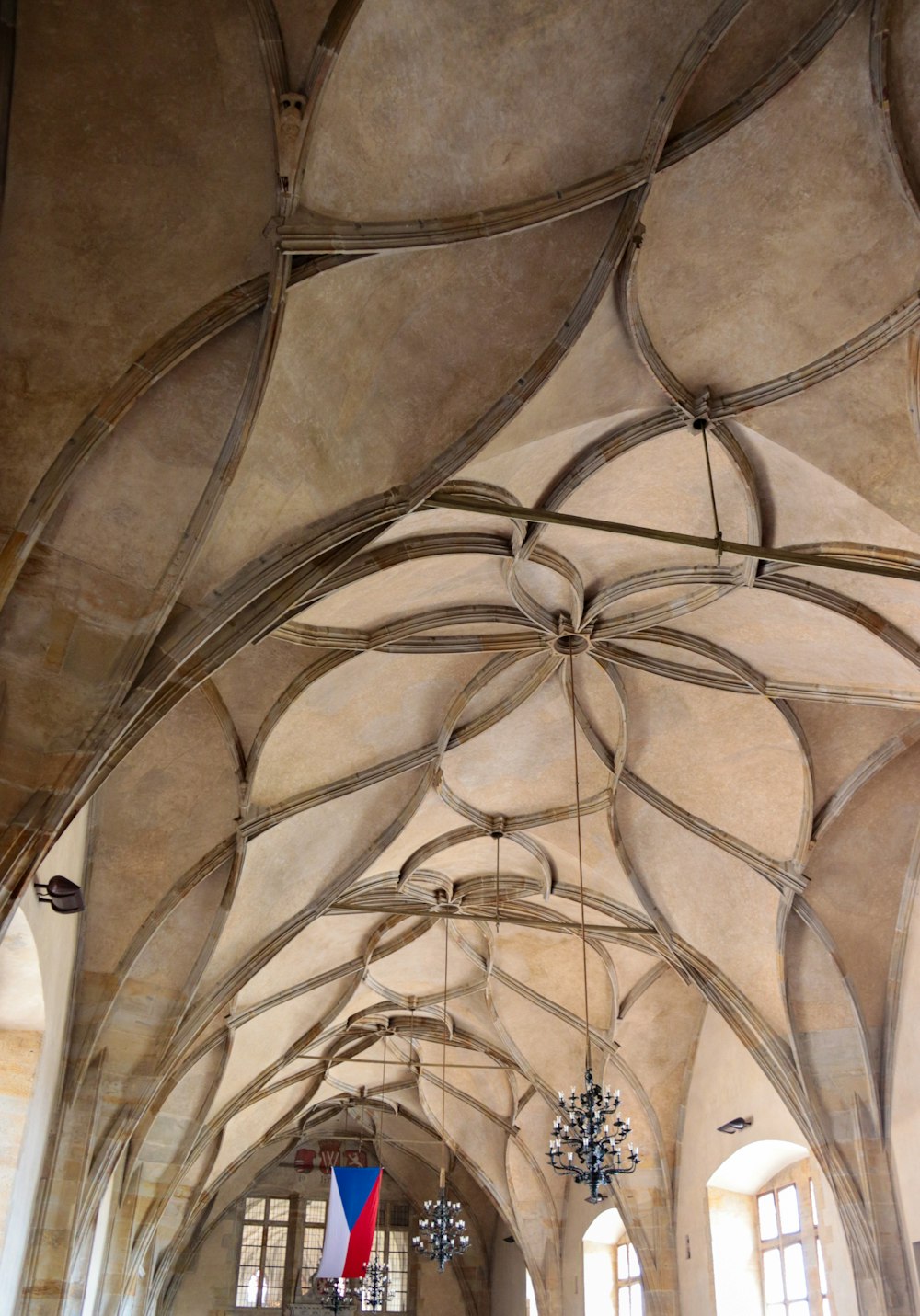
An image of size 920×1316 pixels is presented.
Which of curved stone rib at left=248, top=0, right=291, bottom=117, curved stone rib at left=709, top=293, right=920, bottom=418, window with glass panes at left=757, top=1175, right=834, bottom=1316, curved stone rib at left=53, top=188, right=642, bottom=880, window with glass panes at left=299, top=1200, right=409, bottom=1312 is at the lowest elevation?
window with glass panes at left=757, top=1175, right=834, bottom=1316

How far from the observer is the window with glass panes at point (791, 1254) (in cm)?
1353

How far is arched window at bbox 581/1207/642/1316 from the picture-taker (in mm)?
19397

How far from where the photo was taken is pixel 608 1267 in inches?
789

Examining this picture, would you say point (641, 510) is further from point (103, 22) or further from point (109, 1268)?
point (109, 1268)

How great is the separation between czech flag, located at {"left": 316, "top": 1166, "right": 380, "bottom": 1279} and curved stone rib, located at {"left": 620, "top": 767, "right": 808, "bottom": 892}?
7959 millimetres

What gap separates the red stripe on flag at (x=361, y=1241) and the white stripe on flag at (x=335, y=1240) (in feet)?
0.23

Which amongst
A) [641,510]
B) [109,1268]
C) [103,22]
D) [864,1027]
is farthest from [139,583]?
[109,1268]

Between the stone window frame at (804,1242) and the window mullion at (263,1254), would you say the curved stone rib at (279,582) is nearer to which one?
the stone window frame at (804,1242)

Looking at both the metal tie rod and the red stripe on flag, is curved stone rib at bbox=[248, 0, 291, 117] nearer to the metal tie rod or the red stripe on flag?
the metal tie rod

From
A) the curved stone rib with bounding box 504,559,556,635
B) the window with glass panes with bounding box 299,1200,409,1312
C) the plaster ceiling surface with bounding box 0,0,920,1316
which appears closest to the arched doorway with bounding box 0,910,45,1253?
the plaster ceiling surface with bounding box 0,0,920,1316

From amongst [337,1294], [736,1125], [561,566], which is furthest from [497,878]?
[337,1294]

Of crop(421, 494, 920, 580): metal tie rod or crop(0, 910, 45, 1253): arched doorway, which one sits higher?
crop(421, 494, 920, 580): metal tie rod

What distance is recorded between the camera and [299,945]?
15648 millimetres

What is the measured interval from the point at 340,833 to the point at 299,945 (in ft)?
10.6
